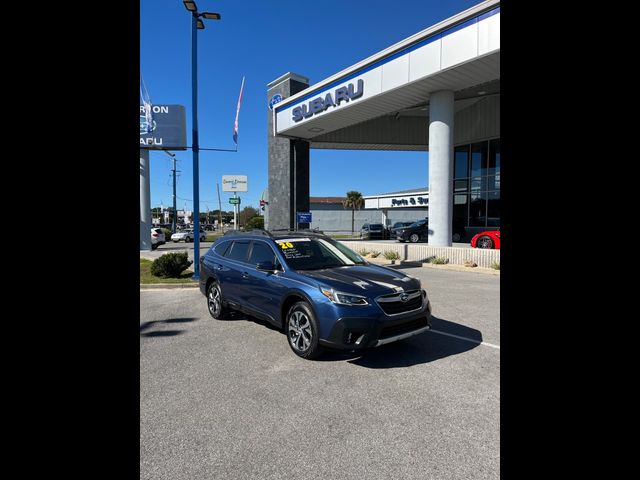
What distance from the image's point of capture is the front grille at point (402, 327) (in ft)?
14.4

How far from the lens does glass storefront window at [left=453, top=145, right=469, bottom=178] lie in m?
25.8

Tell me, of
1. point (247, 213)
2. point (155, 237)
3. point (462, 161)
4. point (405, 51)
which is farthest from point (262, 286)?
point (247, 213)

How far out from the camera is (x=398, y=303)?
455 cm

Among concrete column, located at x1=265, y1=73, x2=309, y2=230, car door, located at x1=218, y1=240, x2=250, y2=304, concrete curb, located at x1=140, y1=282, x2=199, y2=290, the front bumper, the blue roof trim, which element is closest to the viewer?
the front bumper

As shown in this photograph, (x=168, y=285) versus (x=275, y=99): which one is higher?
(x=275, y=99)

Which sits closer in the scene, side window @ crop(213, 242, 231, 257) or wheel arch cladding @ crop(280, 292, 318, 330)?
wheel arch cladding @ crop(280, 292, 318, 330)

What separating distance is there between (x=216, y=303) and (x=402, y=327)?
149 inches

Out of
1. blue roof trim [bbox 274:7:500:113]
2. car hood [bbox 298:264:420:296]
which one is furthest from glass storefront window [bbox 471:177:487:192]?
car hood [bbox 298:264:420:296]

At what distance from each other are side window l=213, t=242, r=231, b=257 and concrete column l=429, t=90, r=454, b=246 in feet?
35.0

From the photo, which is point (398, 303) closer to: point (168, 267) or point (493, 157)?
point (168, 267)

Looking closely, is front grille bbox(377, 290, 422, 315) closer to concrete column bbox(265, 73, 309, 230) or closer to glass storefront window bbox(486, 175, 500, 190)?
concrete column bbox(265, 73, 309, 230)
